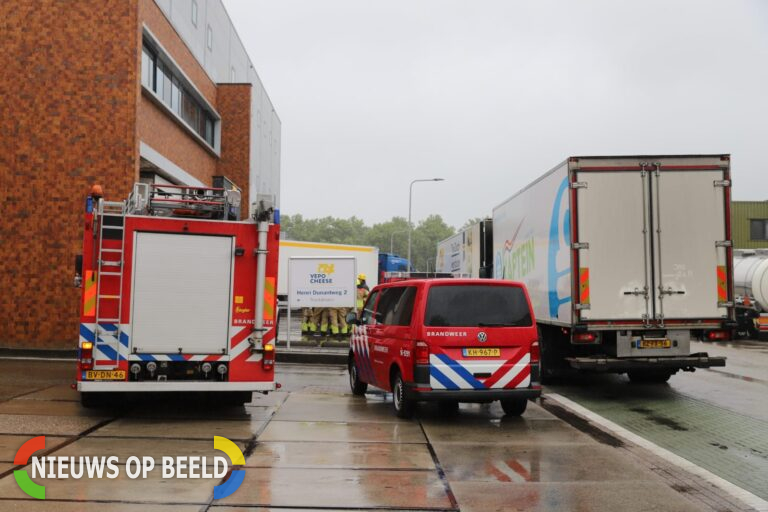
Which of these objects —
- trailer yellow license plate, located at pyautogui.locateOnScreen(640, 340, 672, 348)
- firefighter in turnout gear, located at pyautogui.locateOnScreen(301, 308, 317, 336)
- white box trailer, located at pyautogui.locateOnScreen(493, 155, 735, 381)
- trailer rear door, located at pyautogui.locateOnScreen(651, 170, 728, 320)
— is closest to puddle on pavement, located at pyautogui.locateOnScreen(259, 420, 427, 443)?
white box trailer, located at pyautogui.locateOnScreen(493, 155, 735, 381)

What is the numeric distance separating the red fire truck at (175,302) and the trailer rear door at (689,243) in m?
5.70

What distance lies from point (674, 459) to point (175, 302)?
5540 millimetres

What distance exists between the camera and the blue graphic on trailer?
10547mm

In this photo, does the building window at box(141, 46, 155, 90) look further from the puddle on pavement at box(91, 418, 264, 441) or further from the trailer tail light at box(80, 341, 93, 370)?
the puddle on pavement at box(91, 418, 264, 441)

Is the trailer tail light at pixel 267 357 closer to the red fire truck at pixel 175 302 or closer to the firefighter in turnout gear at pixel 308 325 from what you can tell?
the red fire truck at pixel 175 302

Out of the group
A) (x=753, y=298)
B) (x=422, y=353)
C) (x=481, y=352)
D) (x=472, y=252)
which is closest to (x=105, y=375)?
(x=422, y=353)

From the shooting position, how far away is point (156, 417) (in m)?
8.51

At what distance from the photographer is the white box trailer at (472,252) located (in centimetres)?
1870

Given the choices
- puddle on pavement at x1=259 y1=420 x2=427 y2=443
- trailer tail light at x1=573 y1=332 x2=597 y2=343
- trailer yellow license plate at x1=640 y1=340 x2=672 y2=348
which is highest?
trailer tail light at x1=573 y1=332 x2=597 y2=343

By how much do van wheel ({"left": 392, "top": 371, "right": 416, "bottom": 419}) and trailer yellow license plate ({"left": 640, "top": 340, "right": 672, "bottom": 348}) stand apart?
3859mm

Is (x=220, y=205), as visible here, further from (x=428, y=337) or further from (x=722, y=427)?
(x=722, y=427)

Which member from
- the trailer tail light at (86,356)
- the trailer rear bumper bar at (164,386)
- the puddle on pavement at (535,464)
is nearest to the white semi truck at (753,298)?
the puddle on pavement at (535,464)

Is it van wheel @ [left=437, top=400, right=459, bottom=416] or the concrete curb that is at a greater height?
the concrete curb

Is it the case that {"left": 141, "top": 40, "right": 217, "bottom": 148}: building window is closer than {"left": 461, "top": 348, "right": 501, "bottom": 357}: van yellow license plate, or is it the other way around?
{"left": 461, "top": 348, "right": 501, "bottom": 357}: van yellow license plate
